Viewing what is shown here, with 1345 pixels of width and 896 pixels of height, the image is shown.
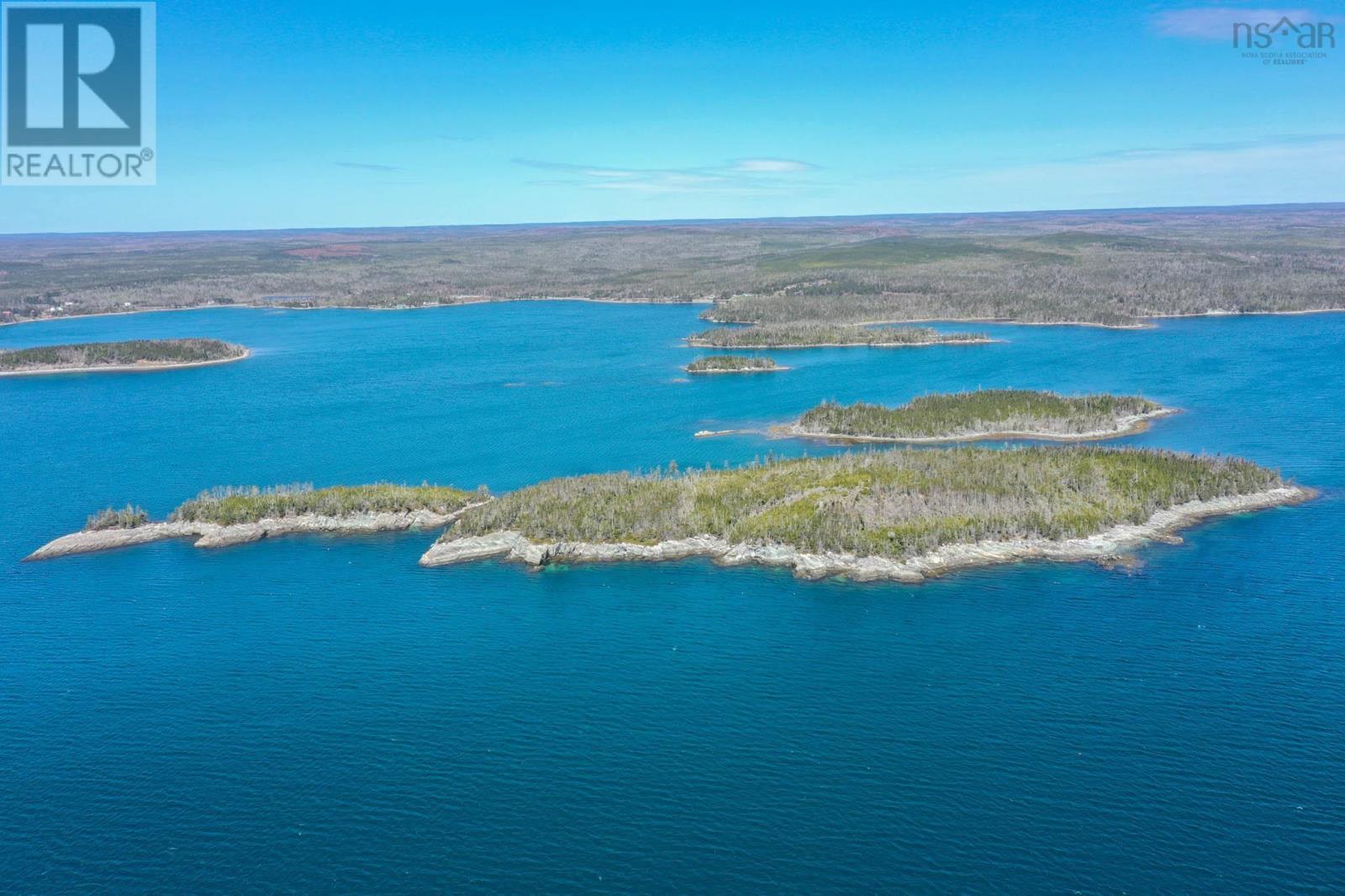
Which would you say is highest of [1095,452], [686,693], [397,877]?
[1095,452]

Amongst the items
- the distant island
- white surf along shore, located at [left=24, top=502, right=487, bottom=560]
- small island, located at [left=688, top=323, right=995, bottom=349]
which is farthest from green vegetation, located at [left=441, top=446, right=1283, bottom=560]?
small island, located at [left=688, top=323, right=995, bottom=349]

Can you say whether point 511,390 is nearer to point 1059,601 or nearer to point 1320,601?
point 1059,601

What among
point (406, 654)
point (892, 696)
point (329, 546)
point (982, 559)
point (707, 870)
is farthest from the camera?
point (329, 546)

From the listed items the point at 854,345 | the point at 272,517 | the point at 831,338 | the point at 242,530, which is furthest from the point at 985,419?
the point at 831,338

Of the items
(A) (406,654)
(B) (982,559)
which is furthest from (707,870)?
(B) (982,559)

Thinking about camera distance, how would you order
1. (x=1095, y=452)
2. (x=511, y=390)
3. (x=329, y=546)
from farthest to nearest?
(x=511, y=390), (x=1095, y=452), (x=329, y=546)

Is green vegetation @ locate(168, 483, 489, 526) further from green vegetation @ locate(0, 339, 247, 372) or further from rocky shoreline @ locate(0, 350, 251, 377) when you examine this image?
green vegetation @ locate(0, 339, 247, 372)
